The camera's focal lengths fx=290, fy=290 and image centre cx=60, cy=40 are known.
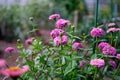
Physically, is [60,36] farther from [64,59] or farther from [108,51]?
[108,51]

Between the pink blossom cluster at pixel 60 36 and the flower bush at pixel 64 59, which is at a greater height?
the pink blossom cluster at pixel 60 36

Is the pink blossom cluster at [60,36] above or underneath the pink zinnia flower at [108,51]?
above

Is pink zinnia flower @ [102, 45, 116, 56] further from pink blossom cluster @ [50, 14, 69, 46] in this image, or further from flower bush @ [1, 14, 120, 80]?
pink blossom cluster @ [50, 14, 69, 46]

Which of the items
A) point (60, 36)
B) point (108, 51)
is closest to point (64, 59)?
point (60, 36)

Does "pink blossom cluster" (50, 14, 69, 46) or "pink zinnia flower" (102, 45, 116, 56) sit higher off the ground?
"pink blossom cluster" (50, 14, 69, 46)

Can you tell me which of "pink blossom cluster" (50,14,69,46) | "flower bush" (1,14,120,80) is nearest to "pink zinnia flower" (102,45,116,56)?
"flower bush" (1,14,120,80)

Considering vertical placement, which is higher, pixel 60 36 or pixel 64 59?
pixel 60 36

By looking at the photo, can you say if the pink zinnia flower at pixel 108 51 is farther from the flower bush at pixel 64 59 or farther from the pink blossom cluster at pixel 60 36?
the pink blossom cluster at pixel 60 36

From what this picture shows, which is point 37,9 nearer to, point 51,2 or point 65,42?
point 51,2

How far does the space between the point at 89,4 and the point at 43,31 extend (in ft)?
16.9

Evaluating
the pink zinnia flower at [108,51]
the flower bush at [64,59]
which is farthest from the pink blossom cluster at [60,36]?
the pink zinnia flower at [108,51]

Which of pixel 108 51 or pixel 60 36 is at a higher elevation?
pixel 60 36

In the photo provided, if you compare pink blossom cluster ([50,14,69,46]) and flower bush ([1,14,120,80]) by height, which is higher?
pink blossom cluster ([50,14,69,46])

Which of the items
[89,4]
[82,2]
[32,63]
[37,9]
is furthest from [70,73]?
[89,4]
